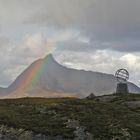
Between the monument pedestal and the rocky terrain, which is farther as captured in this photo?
the monument pedestal

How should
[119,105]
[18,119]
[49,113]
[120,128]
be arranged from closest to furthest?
[120,128]
[18,119]
[49,113]
[119,105]

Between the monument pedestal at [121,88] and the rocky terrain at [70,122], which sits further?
the monument pedestal at [121,88]

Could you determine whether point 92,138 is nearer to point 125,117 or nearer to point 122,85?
point 125,117

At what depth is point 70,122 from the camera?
321 ft

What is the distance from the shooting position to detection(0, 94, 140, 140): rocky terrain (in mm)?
90438

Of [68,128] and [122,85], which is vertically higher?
[122,85]

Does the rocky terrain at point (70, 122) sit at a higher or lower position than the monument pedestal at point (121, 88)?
lower

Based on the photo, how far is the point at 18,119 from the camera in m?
102

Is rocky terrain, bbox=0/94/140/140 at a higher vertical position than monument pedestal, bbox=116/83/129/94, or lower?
lower

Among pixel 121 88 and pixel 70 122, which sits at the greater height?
pixel 121 88

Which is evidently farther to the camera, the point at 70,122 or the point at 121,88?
the point at 121,88

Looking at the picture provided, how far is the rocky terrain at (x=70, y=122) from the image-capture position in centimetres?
9044

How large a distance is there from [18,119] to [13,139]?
41.5 feet

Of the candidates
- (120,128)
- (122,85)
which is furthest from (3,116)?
(122,85)
